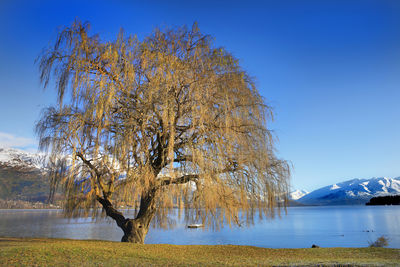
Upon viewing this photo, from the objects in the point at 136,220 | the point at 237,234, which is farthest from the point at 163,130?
the point at 237,234

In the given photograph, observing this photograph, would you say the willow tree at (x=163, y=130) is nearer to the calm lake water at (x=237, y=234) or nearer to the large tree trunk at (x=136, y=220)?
the large tree trunk at (x=136, y=220)

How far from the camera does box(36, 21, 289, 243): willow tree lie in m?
8.90

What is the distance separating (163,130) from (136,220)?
3.72m

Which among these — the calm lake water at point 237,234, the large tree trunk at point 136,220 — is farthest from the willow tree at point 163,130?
the calm lake water at point 237,234

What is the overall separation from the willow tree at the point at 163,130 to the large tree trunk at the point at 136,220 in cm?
7

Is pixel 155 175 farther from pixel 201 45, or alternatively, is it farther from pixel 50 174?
pixel 201 45

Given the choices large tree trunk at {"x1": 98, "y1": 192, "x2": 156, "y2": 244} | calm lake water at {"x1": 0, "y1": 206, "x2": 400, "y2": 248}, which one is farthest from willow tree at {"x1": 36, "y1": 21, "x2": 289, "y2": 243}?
calm lake water at {"x1": 0, "y1": 206, "x2": 400, "y2": 248}

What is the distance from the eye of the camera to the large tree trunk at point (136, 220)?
33.8 ft

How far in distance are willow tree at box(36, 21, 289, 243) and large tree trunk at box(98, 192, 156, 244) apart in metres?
0.07

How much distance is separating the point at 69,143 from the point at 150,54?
12.9 ft

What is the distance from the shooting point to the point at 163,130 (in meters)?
9.19

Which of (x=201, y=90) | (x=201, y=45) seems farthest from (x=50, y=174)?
(x=201, y=45)

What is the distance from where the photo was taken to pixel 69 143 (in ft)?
30.7

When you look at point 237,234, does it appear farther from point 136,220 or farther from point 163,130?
point 163,130
